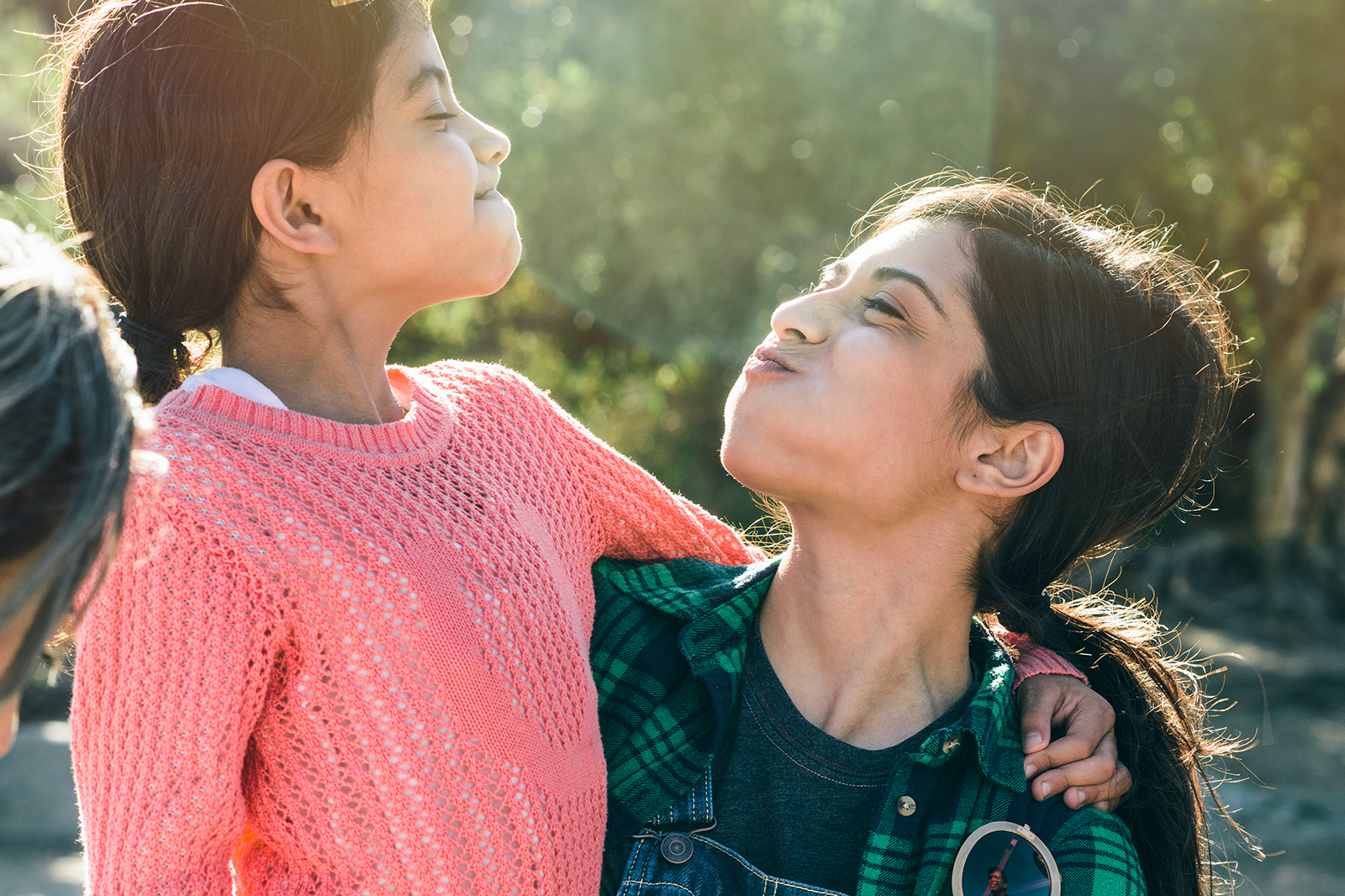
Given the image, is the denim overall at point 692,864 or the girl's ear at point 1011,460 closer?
the denim overall at point 692,864

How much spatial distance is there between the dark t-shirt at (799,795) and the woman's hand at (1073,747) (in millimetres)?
127

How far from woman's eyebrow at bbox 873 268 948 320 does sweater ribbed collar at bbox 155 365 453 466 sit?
77 cm

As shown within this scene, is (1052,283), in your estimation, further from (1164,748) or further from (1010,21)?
(1010,21)

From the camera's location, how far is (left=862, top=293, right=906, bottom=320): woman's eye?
186 centimetres

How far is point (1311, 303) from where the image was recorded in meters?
7.43

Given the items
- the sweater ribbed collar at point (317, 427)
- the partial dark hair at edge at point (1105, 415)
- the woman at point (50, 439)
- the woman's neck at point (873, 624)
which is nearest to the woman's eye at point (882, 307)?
the partial dark hair at edge at point (1105, 415)

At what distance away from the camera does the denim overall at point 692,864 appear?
1.66 metres

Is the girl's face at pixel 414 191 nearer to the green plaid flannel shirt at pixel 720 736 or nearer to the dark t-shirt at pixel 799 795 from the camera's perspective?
the green plaid flannel shirt at pixel 720 736

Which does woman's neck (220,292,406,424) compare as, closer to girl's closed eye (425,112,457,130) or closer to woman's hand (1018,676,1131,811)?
girl's closed eye (425,112,457,130)

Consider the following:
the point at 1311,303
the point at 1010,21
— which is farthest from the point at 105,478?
the point at 1311,303

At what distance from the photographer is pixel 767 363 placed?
6.24ft

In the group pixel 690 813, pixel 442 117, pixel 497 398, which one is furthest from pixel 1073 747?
pixel 442 117

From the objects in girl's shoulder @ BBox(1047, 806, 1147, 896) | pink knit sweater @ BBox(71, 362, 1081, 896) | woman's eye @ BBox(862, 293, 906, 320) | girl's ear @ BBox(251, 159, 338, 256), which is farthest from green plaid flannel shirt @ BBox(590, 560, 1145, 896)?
girl's ear @ BBox(251, 159, 338, 256)

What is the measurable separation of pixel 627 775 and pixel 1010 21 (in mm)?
5594
